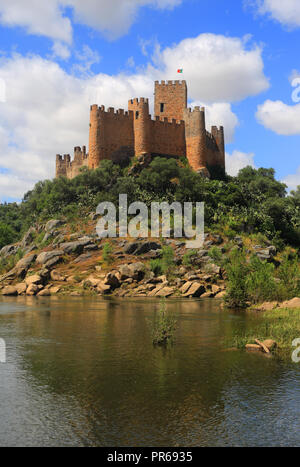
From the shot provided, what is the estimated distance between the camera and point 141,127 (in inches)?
2101

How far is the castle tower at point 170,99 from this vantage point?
58125 mm

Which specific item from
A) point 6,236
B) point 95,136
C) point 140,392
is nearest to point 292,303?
point 140,392

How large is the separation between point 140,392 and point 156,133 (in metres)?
47.1

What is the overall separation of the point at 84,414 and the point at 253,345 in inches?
290

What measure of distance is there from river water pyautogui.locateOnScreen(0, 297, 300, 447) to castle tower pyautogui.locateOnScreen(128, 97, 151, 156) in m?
37.7

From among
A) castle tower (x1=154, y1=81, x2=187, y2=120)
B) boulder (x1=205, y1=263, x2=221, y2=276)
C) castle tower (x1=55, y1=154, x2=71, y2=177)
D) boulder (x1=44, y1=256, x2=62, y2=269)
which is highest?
castle tower (x1=154, y1=81, x2=187, y2=120)

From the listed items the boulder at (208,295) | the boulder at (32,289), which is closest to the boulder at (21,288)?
the boulder at (32,289)

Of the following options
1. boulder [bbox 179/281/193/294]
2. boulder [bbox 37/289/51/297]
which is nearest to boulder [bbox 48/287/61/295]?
boulder [bbox 37/289/51/297]

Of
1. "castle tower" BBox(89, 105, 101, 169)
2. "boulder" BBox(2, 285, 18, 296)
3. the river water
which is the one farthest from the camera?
"castle tower" BBox(89, 105, 101, 169)

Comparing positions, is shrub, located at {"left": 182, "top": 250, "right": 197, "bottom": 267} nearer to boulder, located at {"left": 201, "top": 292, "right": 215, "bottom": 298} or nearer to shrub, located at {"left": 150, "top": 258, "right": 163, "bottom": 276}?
shrub, located at {"left": 150, "top": 258, "right": 163, "bottom": 276}

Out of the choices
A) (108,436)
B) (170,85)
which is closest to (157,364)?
(108,436)

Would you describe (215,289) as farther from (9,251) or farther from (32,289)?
(9,251)

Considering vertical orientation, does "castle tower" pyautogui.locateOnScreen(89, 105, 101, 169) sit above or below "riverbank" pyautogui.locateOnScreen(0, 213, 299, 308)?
above

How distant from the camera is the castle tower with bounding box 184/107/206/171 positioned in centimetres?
5500
